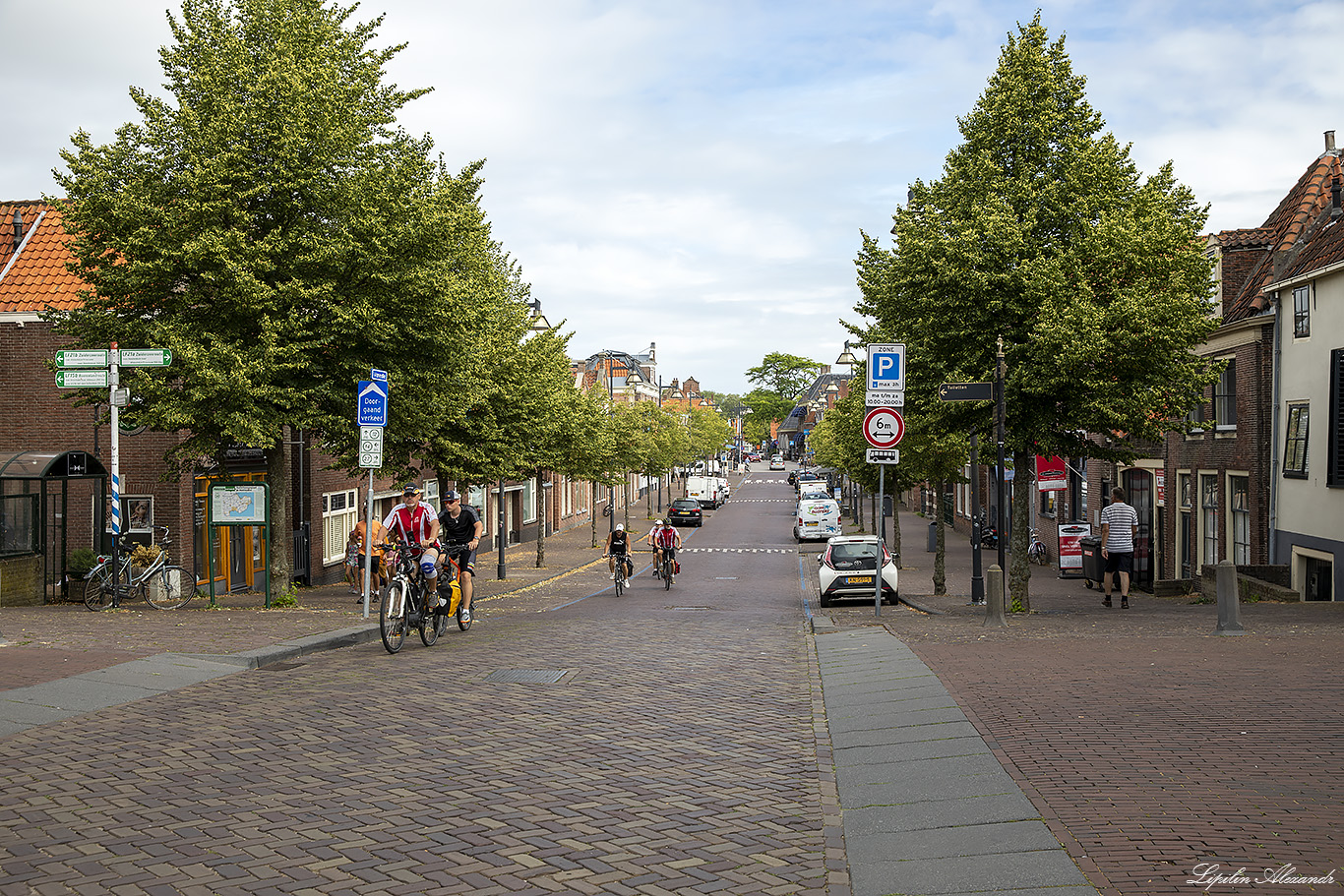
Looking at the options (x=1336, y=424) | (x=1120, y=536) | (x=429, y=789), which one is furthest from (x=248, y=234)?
(x=1336, y=424)

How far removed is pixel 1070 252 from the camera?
1667cm

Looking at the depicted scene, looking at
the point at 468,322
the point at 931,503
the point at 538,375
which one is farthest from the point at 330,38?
the point at 931,503

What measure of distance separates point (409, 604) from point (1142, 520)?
24.2 m

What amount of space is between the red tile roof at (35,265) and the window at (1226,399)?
2551cm

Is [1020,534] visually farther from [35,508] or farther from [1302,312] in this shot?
[35,508]

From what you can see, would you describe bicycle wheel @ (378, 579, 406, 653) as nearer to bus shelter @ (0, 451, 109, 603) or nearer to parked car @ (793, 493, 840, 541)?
bus shelter @ (0, 451, 109, 603)

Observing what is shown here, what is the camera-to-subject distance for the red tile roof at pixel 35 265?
81.3 ft

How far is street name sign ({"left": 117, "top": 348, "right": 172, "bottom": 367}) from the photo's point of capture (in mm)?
15820

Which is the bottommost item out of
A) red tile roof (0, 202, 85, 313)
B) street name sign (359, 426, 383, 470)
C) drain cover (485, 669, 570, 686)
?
drain cover (485, 669, 570, 686)

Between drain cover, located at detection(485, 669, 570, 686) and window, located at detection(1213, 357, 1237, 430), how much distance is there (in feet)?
62.3

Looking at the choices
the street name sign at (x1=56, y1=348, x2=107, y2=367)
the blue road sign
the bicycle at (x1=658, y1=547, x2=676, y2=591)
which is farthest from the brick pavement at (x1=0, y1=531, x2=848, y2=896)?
the bicycle at (x1=658, y1=547, x2=676, y2=591)

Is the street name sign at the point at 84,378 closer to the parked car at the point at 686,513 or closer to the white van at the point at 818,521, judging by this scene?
the white van at the point at 818,521

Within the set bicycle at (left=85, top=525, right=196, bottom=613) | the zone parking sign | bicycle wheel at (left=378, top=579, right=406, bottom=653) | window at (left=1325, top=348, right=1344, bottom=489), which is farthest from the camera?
window at (left=1325, top=348, right=1344, bottom=489)

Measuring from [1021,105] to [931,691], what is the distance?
1169 cm
